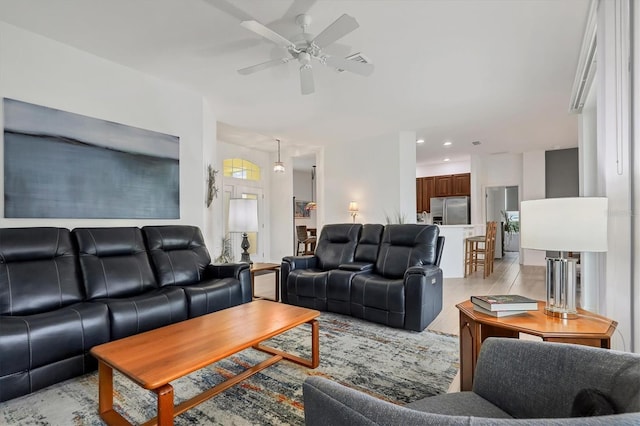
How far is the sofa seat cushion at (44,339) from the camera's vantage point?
1.78m

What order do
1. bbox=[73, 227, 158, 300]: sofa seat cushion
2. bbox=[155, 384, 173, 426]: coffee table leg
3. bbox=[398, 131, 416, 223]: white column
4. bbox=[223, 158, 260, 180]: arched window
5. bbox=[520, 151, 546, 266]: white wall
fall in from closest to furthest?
1. bbox=[155, 384, 173, 426]: coffee table leg
2. bbox=[73, 227, 158, 300]: sofa seat cushion
3. bbox=[398, 131, 416, 223]: white column
4. bbox=[223, 158, 260, 180]: arched window
5. bbox=[520, 151, 546, 266]: white wall

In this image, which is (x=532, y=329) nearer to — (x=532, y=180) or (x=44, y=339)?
(x=44, y=339)

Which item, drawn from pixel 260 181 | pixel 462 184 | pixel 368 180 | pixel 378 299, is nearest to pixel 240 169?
pixel 260 181

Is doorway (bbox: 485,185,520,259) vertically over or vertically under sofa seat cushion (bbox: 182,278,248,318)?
over

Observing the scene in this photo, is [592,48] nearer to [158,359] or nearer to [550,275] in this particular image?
[550,275]

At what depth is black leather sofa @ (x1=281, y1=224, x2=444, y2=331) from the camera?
2934mm

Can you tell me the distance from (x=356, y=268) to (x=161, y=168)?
98.0 inches

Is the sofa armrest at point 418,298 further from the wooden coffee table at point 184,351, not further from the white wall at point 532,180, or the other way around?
the white wall at point 532,180

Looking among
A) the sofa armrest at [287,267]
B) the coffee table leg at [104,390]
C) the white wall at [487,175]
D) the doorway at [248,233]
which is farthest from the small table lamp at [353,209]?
the coffee table leg at [104,390]

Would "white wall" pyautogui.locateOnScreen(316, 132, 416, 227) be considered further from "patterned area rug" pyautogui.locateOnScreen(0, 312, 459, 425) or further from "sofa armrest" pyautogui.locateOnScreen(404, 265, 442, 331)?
"patterned area rug" pyautogui.locateOnScreen(0, 312, 459, 425)

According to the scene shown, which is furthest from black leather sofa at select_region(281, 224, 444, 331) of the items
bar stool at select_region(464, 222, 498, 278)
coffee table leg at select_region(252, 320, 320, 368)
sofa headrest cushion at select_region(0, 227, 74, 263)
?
bar stool at select_region(464, 222, 498, 278)

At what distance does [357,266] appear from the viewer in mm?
3539

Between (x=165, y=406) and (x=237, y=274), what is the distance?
190cm

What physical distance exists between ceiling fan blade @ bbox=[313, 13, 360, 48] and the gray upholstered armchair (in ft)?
6.78
